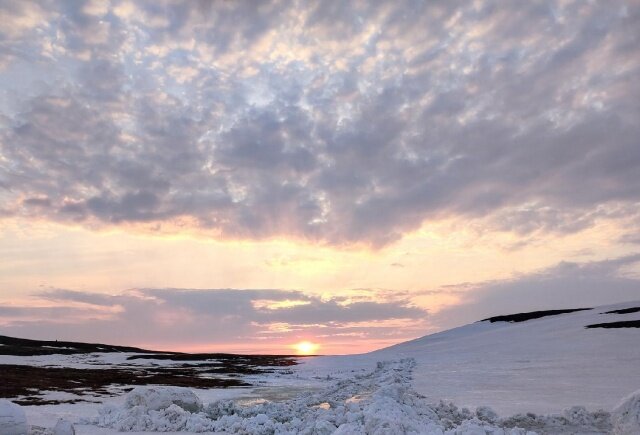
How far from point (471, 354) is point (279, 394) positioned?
18233 millimetres

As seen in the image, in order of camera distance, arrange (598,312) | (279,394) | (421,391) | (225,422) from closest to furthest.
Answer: (225,422) → (421,391) → (279,394) → (598,312)

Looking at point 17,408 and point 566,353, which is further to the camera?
point 566,353

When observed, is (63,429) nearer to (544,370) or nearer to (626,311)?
(544,370)

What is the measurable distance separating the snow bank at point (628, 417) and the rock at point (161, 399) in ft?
36.8

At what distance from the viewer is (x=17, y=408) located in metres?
10.9

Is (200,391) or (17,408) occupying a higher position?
(17,408)

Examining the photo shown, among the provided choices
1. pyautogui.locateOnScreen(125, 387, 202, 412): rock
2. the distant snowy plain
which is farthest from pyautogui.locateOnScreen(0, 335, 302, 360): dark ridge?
pyautogui.locateOnScreen(125, 387, 202, 412): rock

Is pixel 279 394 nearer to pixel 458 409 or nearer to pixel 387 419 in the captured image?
pixel 458 409

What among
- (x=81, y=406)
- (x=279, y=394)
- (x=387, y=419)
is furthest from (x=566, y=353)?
(x=81, y=406)

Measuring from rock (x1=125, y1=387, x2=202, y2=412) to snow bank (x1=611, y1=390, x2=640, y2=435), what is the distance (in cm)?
1123

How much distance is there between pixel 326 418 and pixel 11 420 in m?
7.38

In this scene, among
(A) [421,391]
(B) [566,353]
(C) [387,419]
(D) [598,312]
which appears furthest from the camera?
(D) [598,312]

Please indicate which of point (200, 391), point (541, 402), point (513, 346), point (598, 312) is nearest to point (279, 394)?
point (200, 391)

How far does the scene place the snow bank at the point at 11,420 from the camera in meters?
10.4
